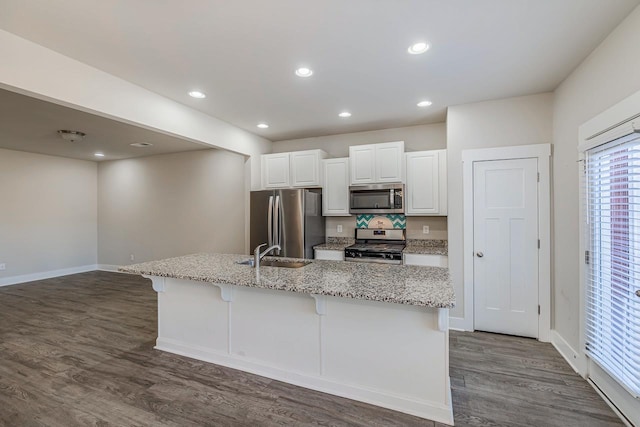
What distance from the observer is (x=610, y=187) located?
2164mm

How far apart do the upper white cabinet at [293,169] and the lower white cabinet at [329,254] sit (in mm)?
998

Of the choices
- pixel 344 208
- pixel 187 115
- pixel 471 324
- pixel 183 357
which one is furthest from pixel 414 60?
pixel 183 357

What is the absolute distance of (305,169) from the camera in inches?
180

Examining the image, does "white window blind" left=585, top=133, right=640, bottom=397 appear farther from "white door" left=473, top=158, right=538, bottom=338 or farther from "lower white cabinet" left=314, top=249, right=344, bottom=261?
"lower white cabinet" left=314, top=249, right=344, bottom=261

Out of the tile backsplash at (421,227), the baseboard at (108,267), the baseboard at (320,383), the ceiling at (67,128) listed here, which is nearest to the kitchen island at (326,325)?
the baseboard at (320,383)

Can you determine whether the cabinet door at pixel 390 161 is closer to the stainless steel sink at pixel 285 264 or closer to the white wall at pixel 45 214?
the stainless steel sink at pixel 285 264

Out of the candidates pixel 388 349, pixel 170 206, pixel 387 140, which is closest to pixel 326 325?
pixel 388 349

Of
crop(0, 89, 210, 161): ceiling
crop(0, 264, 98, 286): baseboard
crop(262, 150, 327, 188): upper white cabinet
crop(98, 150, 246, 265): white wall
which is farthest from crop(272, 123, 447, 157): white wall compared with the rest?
crop(0, 264, 98, 286): baseboard

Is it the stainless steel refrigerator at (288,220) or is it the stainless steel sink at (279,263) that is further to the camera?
the stainless steel refrigerator at (288,220)

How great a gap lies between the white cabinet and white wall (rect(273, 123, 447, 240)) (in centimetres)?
37

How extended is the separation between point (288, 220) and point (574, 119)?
10.8ft

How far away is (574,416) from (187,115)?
4.45 meters

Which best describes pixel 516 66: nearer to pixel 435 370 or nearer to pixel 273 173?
pixel 435 370

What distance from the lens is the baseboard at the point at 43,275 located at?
5781 millimetres
